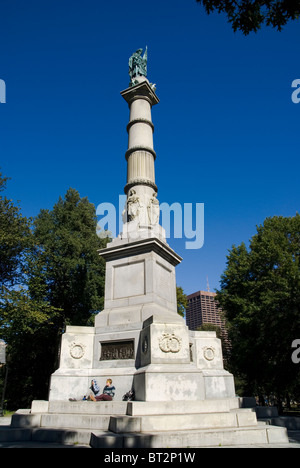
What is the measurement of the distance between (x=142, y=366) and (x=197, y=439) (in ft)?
11.8

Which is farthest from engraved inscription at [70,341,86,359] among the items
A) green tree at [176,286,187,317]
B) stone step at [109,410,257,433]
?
green tree at [176,286,187,317]

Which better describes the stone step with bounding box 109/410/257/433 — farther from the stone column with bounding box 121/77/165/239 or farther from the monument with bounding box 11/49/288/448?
the stone column with bounding box 121/77/165/239

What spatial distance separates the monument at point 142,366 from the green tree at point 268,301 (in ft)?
37.3

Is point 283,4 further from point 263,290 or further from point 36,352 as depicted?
point 36,352

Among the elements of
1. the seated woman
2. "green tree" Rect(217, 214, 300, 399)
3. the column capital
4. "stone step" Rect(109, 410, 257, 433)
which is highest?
the column capital

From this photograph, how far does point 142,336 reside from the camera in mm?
10180

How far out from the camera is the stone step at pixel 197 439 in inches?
234

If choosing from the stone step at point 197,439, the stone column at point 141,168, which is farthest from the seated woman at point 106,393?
the stone column at point 141,168

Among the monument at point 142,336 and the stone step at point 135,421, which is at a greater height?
the monument at point 142,336

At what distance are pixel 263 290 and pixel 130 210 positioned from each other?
14247mm

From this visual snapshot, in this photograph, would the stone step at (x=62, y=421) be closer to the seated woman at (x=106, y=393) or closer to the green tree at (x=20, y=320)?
the seated woman at (x=106, y=393)

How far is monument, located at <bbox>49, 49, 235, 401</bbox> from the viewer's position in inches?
345

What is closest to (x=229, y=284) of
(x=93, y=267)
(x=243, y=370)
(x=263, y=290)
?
(x=263, y=290)

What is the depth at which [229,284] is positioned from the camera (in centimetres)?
2645
